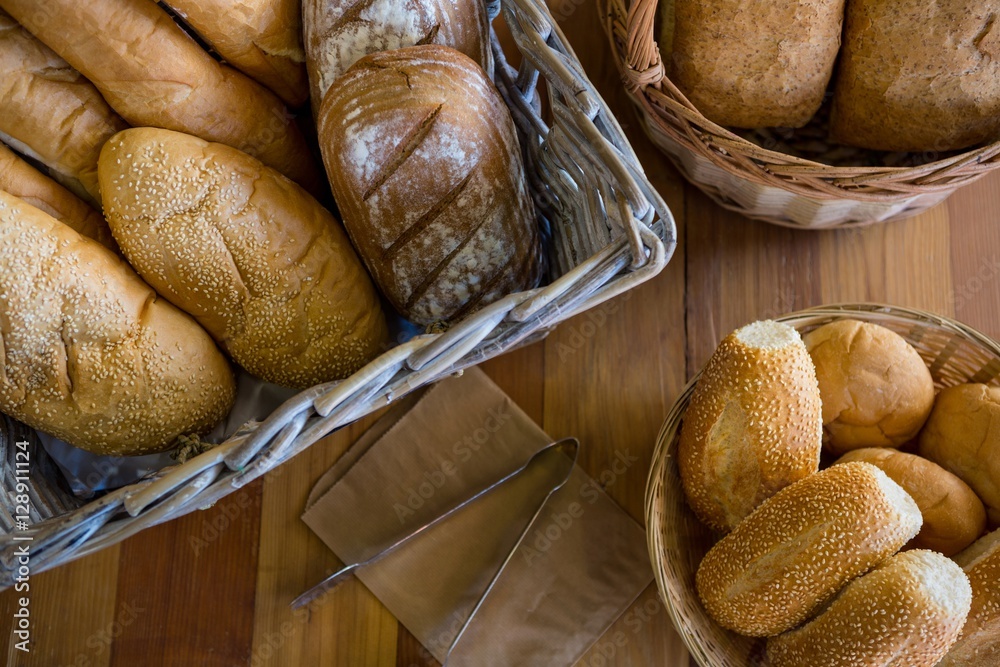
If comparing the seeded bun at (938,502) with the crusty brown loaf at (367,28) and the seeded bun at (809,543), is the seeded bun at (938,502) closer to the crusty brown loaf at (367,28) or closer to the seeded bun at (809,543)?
the seeded bun at (809,543)

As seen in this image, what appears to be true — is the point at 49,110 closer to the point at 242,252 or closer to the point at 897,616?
the point at 242,252

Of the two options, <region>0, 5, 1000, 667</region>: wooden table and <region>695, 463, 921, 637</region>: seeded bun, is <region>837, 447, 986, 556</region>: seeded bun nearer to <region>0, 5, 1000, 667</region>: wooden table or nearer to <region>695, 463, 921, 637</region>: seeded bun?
<region>695, 463, 921, 637</region>: seeded bun

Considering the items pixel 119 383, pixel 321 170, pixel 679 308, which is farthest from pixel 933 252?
pixel 119 383

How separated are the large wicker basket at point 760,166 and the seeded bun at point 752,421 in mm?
183

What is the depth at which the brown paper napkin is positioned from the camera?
1.02 m

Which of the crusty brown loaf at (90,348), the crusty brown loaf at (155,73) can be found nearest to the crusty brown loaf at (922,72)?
the crusty brown loaf at (155,73)

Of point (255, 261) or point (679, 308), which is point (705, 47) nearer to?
point (679, 308)

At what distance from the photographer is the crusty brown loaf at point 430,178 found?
0.85 metres

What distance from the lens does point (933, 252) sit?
3.79ft

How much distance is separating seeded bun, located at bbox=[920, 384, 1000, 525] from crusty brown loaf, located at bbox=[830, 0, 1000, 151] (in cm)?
33

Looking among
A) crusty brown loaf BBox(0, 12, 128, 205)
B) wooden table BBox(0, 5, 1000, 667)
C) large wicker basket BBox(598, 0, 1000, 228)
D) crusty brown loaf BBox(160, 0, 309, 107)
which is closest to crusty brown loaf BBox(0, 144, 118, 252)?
crusty brown loaf BBox(0, 12, 128, 205)

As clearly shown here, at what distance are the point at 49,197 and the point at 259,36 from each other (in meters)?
0.30

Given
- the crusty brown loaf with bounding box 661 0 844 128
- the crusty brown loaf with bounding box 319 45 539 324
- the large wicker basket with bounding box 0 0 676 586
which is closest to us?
the large wicker basket with bounding box 0 0 676 586

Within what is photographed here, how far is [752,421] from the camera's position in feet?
2.78
